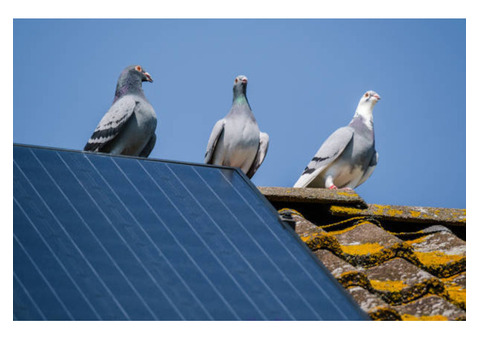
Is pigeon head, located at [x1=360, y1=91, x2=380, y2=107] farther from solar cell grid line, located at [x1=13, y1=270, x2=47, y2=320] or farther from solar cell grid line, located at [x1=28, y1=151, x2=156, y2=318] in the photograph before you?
solar cell grid line, located at [x1=13, y1=270, x2=47, y2=320]

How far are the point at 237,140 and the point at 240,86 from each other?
708 mm

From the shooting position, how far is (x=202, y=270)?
16.3ft

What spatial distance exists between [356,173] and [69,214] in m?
5.39

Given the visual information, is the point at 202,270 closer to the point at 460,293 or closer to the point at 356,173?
the point at 460,293

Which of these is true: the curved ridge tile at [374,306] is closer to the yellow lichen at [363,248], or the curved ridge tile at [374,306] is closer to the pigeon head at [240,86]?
the yellow lichen at [363,248]

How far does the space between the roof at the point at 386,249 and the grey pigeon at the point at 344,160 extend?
7.20 ft

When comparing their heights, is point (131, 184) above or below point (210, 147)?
below

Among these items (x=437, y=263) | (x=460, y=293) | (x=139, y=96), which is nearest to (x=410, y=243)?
(x=437, y=263)

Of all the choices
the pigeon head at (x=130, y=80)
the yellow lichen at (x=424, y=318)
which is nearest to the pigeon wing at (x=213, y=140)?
the pigeon head at (x=130, y=80)

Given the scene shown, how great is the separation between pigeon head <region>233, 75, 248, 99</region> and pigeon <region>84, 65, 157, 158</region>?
35.5 inches

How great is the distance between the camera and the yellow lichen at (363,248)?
6434 mm

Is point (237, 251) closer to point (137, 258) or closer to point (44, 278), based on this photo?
point (137, 258)

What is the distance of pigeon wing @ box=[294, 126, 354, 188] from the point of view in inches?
391

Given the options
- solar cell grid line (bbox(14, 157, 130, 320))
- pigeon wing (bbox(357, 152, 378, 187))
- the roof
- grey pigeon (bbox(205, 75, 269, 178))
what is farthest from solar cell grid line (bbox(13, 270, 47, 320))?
pigeon wing (bbox(357, 152, 378, 187))
